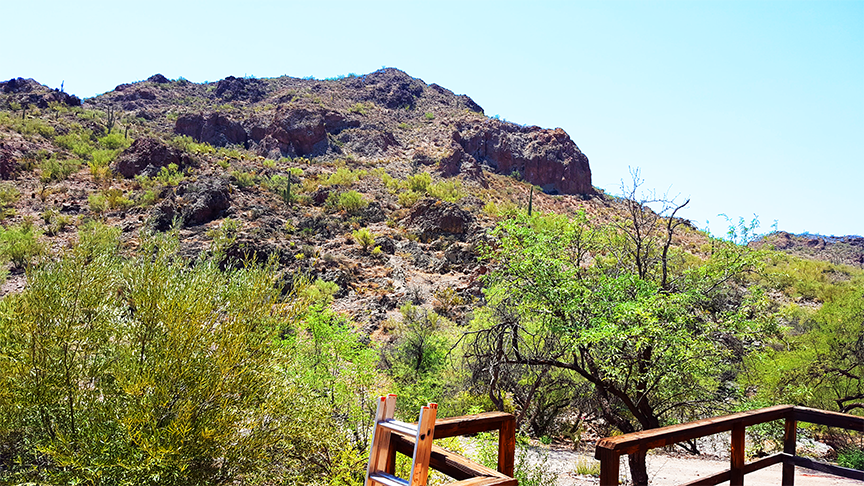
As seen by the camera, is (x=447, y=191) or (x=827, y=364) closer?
(x=827, y=364)

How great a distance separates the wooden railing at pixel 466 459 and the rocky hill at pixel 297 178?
306 inches

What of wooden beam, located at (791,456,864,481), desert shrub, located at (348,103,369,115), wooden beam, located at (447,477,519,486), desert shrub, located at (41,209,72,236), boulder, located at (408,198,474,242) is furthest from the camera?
desert shrub, located at (348,103,369,115)

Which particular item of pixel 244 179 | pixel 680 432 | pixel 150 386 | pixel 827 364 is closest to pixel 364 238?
pixel 244 179

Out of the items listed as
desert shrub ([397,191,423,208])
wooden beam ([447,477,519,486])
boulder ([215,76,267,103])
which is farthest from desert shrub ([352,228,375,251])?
boulder ([215,76,267,103])

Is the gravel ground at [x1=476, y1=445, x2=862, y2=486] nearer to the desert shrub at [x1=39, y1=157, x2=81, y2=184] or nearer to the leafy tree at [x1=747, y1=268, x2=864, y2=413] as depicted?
the leafy tree at [x1=747, y1=268, x2=864, y2=413]

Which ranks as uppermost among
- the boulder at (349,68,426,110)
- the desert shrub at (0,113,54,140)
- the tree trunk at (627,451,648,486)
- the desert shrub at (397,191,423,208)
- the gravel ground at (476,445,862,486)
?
the boulder at (349,68,426,110)

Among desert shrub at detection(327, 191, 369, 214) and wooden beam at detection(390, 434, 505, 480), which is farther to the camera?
desert shrub at detection(327, 191, 369, 214)

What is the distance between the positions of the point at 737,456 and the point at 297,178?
40.8 meters

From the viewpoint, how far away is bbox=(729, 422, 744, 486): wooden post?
10.8 ft

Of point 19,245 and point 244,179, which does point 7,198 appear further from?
point 244,179

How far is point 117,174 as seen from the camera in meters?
35.2

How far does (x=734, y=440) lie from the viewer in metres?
3.36

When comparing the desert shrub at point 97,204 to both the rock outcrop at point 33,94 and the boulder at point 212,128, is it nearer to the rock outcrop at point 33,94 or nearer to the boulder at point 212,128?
the rock outcrop at point 33,94

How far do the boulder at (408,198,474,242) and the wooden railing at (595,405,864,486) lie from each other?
94.8ft
